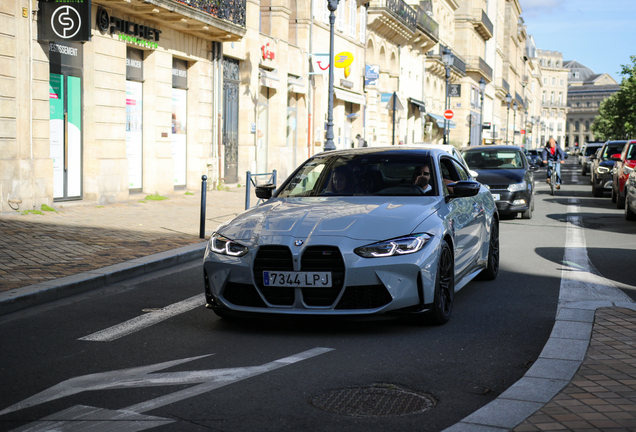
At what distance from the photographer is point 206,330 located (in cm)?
614

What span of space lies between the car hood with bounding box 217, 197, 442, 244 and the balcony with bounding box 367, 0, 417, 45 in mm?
34824

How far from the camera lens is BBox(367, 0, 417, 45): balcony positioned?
132ft

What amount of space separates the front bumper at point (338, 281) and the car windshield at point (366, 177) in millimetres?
1134

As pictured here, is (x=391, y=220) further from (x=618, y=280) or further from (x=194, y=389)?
(x=618, y=280)

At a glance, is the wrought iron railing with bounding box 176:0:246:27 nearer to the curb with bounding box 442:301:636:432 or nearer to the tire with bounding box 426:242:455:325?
the tire with bounding box 426:242:455:325

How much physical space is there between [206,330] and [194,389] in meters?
1.63

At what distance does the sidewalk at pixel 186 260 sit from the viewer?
382 cm

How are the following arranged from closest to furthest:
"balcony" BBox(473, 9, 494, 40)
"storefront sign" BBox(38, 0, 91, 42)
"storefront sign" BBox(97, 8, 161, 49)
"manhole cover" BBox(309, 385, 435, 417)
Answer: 1. "manhole cover" BBox(309, 385, 435, 417)
2. "storefront sign" BBox(38, 0, 91, 42)
3. "storefront sign" BBox(97, 8, 161, 49)
4. "balcony" BBox(473, 9, 494, 40)

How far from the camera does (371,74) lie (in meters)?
38.6

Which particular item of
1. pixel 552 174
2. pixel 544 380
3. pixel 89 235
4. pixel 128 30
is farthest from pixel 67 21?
pixel 552 174

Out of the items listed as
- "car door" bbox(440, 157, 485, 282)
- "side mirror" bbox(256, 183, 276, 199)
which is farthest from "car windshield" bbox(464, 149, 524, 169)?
"side mirror" bbox(256, 183, 276, 199)

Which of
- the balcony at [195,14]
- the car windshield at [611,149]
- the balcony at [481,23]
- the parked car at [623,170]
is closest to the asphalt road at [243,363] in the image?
the balcony at [195,14]

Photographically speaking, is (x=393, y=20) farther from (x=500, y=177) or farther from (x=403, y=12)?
(x=500, y=177)

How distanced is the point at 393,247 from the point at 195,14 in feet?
50.3
